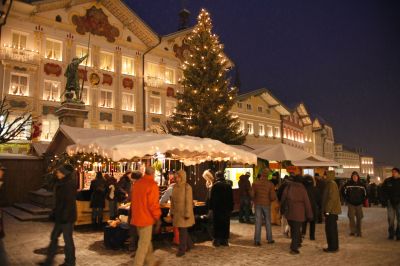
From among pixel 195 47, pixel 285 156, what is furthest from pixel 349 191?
pixel 195 47

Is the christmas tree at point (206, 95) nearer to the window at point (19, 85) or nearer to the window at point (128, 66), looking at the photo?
the window at point (128, 66)

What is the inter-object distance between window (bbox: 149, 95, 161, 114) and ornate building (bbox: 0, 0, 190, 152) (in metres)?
0.09

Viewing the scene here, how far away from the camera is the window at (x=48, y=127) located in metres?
24.9

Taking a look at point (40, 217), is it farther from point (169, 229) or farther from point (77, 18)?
point (77, 18)

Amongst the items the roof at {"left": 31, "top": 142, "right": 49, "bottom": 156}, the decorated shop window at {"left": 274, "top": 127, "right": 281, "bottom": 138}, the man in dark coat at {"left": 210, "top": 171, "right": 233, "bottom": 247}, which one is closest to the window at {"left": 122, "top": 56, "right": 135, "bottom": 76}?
the roof at {"left": 31, "top": 142, "right": 49, "bottom": 156}

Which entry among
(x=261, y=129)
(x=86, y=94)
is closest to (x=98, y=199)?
(x=86, y=94)

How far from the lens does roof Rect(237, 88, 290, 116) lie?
40.6 meters

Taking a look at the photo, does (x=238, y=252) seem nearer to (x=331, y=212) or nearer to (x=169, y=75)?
(x=331, y=212)

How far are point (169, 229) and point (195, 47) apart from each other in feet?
45.4

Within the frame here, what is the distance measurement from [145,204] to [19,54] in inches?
870

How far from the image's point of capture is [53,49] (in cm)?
2648

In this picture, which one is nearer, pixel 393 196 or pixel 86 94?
pixel 393 196

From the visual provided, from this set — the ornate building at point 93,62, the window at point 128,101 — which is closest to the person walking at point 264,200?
the ornate building at point 93,62

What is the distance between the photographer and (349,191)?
1030cm
